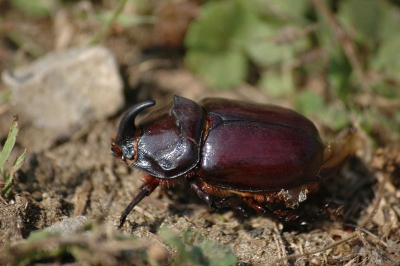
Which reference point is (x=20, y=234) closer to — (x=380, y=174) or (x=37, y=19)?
(x=380, y=174)

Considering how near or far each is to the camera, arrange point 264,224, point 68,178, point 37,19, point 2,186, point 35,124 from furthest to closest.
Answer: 1. point 37,19
2. point 35,124
3. point 68,178
4. point 264,224
5. point 2,186

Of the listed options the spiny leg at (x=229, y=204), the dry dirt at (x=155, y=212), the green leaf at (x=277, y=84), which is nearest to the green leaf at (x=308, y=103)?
the green leaf at (x=277, y=84)

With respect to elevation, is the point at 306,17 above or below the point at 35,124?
above

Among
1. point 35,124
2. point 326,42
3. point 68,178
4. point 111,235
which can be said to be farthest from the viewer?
point 326,42

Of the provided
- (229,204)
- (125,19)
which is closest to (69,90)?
(125,19)

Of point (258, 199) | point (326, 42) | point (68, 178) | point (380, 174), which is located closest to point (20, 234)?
point (68, 178)

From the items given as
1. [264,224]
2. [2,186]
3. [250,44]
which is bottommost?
[264,224]

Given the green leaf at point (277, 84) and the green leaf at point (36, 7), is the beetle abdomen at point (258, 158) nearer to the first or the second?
the green leaf at point (277, 84)

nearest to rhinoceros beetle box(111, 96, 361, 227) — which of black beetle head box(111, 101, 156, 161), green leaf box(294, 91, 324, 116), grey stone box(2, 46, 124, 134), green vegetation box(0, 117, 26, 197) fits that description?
black beetle head box(111, 101, 156, 161)

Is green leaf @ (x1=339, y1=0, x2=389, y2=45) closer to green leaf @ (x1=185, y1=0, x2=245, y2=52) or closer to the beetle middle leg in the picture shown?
green leaf @ (x1=185, y1=0, x2=245, y2=52)

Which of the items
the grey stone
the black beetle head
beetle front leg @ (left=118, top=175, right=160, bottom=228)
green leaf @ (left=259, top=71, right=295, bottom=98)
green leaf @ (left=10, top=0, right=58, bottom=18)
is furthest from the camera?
green leaf @ (left=10, top=0, right=58, bottom=18)
